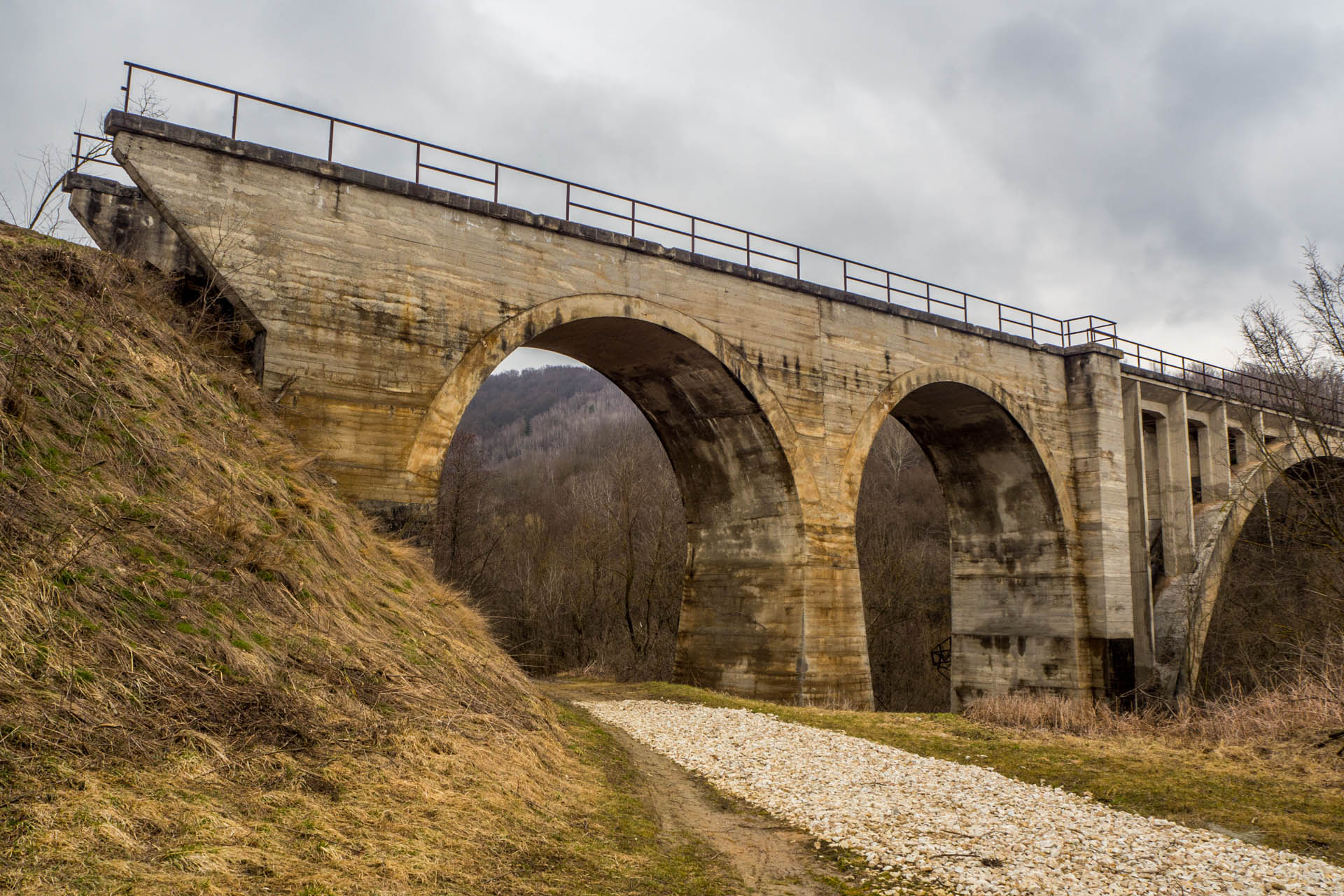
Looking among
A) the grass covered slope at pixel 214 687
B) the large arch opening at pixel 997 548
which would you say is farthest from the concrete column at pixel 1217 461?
the grass covered slope at pixel 214 687

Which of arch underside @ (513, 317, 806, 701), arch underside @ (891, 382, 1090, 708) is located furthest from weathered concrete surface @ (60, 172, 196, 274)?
arch underside @ (891, 382, 1090, 708)

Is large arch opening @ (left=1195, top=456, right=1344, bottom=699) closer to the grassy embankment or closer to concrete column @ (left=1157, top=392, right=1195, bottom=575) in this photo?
concrete column @ (left=1157, top=392, right=1195, bottom=575)

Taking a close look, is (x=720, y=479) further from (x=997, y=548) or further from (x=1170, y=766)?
(x=1170, y=766)

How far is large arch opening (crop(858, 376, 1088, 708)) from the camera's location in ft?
74.5

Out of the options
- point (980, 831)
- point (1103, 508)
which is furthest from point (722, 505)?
point (980, 831)

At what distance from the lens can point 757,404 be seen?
686 inches

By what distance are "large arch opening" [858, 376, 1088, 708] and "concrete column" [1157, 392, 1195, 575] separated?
4676 millimetres

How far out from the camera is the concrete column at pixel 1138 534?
939 inches

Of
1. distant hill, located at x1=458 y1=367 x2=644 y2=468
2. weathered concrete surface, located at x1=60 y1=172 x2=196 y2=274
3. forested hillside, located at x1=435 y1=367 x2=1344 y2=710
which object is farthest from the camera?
distant hill, located at x1=458 y1=367 x2=644 y2=468

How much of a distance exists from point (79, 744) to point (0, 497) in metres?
2.10

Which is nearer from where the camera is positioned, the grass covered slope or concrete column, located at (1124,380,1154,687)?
the grass covered slope

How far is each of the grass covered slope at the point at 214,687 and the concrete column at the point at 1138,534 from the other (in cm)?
1886

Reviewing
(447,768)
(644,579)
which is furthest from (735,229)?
(644,579)

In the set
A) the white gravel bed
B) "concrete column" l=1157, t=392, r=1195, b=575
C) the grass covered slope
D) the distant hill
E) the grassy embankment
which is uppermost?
the distant hill
